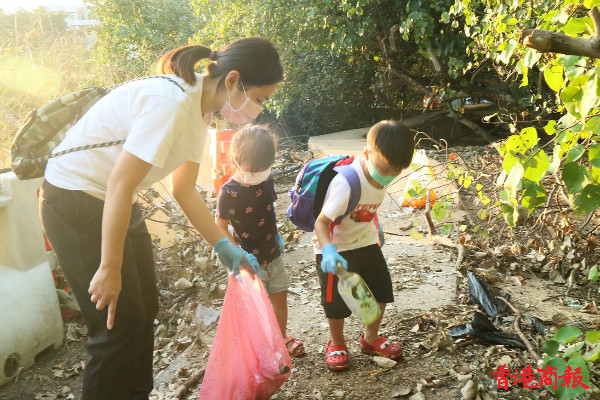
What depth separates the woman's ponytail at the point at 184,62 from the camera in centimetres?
181

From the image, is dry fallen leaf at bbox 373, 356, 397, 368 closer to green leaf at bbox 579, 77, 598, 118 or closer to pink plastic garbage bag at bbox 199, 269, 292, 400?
pink plastic garbage bag at bbox 199, 269, 292, 400

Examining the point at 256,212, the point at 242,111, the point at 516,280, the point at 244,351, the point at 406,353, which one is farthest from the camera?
the point at 516,280

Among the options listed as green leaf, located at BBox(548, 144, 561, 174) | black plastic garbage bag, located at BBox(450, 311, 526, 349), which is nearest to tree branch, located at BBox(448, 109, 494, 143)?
black plastic garbage bag, located at BBox(450, 311, 526, 349)

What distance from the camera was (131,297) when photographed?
6.02 ft

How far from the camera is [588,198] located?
6.56ft

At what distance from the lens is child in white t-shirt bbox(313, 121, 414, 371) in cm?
240

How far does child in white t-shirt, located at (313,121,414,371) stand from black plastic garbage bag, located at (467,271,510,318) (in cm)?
65

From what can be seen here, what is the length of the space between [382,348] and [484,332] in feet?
1.70

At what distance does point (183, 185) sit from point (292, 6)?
6133 millimetres

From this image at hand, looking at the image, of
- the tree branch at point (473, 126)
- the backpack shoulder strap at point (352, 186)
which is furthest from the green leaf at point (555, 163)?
the tree branch at point (473, 126)

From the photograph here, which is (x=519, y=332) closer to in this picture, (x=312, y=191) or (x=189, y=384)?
(x=312, y=191)

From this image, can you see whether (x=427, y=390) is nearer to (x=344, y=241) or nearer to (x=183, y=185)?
(x=344, y=241)

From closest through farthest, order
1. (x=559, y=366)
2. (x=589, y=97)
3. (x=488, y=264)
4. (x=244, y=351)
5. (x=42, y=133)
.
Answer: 1. (x=589, y=97)
2. (x=559, y=366)
3. (x=42, y=133)
4. (x=244, y=351)
5. (x=488, y=264)

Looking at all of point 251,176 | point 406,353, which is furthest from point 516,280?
point 251,176
